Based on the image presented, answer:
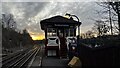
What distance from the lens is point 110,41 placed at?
1297 centimetres

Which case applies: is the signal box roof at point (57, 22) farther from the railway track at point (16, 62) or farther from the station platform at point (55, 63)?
the station platform at point (55, 63)

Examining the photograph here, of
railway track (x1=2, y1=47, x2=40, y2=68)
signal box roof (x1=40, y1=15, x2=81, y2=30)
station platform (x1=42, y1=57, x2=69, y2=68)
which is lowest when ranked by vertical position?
A: railway track (x1=2, y1=47, x2=40, y2=68)

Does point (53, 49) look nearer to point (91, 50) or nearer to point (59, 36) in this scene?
point (59, 36)

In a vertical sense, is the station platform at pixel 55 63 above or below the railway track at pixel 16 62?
above

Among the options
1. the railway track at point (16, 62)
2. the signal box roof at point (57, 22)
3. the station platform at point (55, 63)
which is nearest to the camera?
the station platform at point (55, 63)

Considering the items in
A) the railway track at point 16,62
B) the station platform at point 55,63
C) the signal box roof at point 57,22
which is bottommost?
the railway track at point 16,62

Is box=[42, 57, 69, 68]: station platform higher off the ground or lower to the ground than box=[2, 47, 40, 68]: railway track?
higher

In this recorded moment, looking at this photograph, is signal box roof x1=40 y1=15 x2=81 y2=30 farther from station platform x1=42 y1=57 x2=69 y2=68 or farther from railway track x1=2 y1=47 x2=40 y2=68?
station platform x1=42 y1=57 x2=69 y2=68

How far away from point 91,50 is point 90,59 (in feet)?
3.05

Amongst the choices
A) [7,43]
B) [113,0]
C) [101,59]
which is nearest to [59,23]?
[113,0]

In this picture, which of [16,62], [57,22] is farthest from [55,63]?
[57,22]

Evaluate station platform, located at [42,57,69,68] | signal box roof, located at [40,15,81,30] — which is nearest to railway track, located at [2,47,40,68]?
station platform, located at [42,57,69,68]

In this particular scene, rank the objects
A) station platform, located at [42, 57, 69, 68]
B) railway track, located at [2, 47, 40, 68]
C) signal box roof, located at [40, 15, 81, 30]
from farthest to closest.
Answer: signal box roof, located at [40, 15, 81, 30], railway track, located at [2, 47, 40, 68], station platform, located at [42, 57, 69, 68]

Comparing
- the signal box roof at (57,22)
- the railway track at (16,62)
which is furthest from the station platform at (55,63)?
the signal box roof at (57,22)
